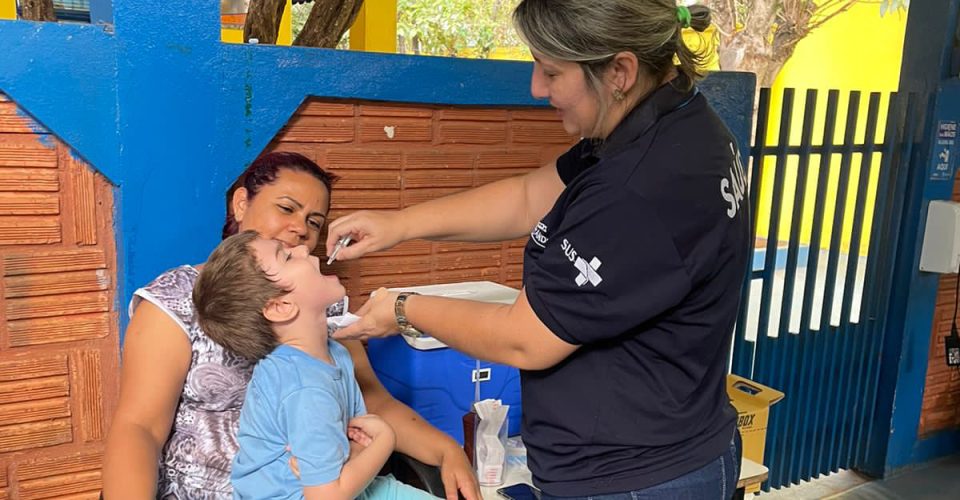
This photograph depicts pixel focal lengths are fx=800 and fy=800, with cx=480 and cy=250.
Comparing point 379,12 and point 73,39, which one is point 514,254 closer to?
point 73,39

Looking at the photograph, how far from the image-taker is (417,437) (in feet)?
6.82

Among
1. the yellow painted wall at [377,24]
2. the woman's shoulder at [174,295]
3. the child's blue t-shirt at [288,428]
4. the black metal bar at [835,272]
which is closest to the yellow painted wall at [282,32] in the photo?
the yellow painted wall at [377,24]

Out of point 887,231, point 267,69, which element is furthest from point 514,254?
point 887,231

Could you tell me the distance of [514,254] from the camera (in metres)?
2.98

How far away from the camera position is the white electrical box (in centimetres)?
395

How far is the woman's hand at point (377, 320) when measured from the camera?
1.78 meters

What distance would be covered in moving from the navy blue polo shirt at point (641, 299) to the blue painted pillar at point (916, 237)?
2.91 meters

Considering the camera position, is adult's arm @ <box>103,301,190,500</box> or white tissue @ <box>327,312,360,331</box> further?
→ white tissue @ <box>327,312,360,331</box>

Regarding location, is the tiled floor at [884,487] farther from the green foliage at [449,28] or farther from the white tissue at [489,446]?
the green foliage at [449,28]

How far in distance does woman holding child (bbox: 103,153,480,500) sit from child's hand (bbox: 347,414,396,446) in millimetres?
303

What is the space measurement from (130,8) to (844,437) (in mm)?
3917

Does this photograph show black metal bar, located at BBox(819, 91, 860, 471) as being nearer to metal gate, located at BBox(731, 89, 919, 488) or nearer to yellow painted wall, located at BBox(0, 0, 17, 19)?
metal gate, located at BBox(731, 89, 919, 488)

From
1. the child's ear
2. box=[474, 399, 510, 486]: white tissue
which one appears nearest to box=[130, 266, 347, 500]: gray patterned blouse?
the child's ear

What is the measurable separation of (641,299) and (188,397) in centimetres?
107
